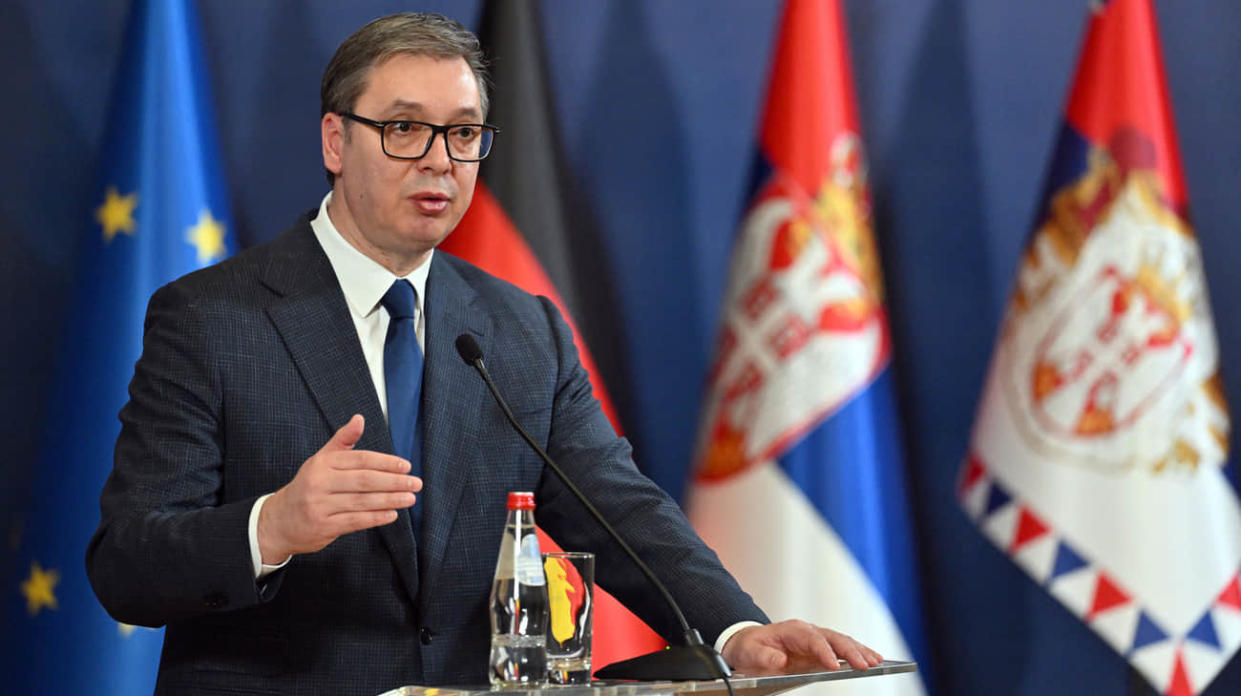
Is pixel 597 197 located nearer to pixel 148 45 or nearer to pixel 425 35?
pixel 148 45

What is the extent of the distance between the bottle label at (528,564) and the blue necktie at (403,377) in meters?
0.42

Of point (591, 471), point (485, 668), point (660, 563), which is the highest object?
point (591, 471)

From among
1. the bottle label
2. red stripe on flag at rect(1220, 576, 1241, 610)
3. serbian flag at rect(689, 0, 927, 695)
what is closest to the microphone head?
the bottle label

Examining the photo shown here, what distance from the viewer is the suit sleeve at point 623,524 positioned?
74.2 inches

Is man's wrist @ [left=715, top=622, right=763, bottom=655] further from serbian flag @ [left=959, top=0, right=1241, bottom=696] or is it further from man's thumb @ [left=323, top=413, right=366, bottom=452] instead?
serbian flag @ [left=959, top=0, right=1241, bottom=696]

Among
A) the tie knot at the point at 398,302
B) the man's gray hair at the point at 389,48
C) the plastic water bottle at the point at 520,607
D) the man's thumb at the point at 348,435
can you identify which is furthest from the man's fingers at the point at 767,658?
the man's gray hair at the point at 389,48

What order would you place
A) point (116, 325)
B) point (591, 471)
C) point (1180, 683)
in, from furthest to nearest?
1. point (1180, 683)
2. point (116, 325)
3. point (591, 471)

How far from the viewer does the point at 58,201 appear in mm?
3129

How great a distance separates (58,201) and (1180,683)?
2.98 metres

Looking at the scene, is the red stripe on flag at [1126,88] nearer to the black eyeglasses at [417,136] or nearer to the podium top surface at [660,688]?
the black eyeglasses at [417,136]

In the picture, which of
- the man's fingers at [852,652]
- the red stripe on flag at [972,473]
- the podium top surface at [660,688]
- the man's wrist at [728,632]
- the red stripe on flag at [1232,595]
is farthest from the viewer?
the red stripe on flag at [972,473]

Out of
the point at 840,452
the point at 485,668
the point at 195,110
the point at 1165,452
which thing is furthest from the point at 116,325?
the point at 1165,452

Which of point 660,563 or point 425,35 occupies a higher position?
point 425,35

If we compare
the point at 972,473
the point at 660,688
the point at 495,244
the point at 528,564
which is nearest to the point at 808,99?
the point at 495,244
